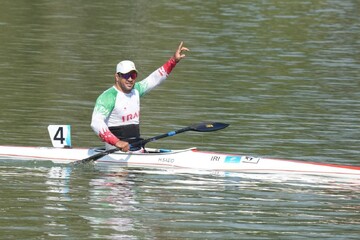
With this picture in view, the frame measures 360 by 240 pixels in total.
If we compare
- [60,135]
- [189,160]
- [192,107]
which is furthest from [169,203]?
[192,107]

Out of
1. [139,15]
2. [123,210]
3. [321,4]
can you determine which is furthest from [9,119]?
[321,4]

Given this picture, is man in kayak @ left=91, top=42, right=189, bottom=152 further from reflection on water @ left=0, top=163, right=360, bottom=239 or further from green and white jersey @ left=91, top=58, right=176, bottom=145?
reflection on water @ left=0, top=163, right=360, bottom=239

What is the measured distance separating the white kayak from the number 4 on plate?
7.6 inches

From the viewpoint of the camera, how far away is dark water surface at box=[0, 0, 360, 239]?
18.3 m

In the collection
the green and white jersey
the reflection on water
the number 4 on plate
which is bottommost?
the reflection on water

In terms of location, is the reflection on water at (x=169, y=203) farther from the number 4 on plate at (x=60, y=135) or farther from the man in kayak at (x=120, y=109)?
the number 4 on plate at (x=60, y=135)

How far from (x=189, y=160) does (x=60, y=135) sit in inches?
110

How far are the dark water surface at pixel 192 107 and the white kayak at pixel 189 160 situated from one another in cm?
41

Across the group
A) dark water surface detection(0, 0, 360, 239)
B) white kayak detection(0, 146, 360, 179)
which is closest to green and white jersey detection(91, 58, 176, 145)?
white kayak detection(0, 146, 360, 179)

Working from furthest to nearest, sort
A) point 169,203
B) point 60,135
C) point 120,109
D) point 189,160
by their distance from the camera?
point 60,135, point 120,109, point 189,160, point 169,203

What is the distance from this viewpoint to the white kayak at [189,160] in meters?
22.3

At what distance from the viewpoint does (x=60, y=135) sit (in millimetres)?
23781

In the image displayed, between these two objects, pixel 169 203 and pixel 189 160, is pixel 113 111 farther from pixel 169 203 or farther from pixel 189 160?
pixel 169 203

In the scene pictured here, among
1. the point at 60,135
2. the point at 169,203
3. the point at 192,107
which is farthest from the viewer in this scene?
the point at 192,107
